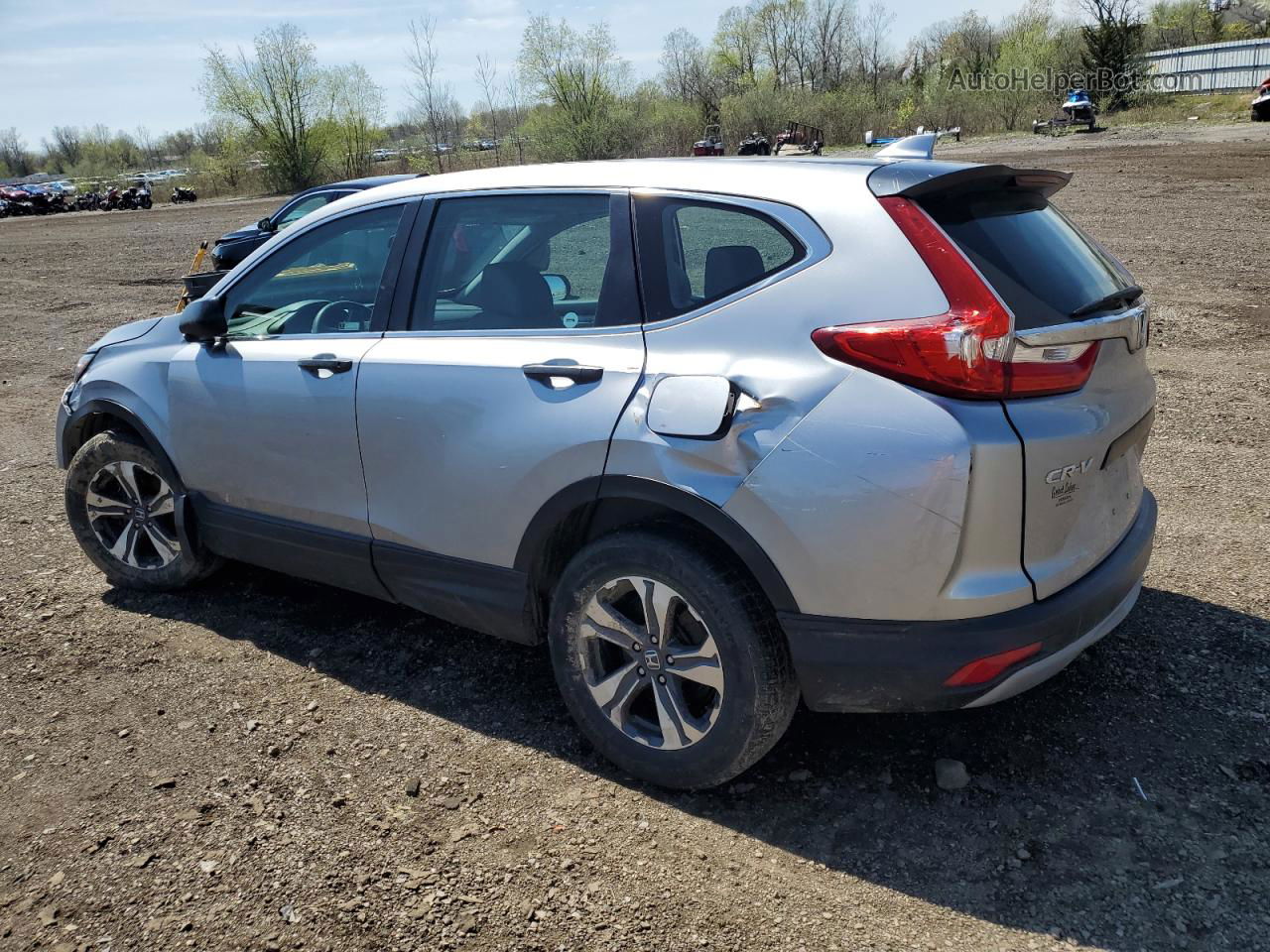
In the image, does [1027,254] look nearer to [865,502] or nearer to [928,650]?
[865,502]

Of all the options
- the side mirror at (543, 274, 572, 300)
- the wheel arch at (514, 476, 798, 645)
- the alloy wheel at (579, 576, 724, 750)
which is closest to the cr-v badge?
the wheel arch at (514, 476, 798, 645)

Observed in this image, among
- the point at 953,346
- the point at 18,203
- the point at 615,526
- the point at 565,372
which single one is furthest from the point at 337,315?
the point at 18,203

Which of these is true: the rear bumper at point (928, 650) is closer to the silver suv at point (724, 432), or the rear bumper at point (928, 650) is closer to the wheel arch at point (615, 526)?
the silver suv at point (724, 432)

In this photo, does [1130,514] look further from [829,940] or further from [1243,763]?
[829,940]

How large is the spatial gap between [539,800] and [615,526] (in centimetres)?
87

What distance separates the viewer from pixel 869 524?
2.48m

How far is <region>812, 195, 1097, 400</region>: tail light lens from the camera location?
2430 mm

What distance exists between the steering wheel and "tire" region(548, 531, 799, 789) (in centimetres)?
134

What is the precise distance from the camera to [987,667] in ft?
8.29

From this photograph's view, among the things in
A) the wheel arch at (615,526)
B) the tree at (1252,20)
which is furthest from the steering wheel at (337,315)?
the tree at (1252,20)

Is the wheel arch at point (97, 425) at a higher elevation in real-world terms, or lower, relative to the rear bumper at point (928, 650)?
higher

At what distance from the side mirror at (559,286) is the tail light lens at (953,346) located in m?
0.98

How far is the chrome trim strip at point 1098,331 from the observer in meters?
2.50

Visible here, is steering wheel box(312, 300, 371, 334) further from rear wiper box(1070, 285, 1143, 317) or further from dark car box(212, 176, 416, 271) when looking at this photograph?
dark car box(212, 176, 416, 271)
